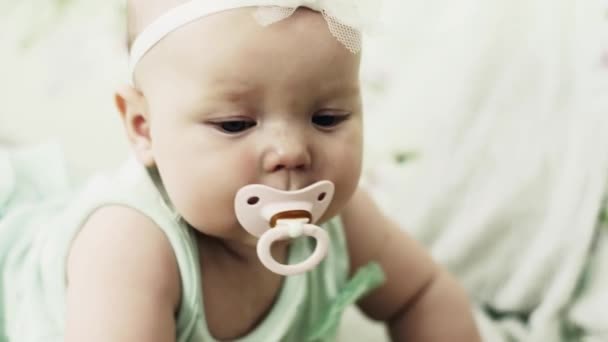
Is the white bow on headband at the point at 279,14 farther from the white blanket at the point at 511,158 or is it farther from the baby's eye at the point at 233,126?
the white blanket at the point at 511,158

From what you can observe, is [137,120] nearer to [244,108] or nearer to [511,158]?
[244,108]

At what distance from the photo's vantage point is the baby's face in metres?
0.59

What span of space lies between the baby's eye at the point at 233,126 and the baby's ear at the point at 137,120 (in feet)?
0.29

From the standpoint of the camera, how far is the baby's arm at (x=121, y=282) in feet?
2.05

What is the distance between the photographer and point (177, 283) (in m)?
0.68

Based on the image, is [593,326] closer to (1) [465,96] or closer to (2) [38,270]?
(1) [465,96]

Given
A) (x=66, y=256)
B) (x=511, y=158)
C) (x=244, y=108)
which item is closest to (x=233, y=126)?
(x=244, y=108)

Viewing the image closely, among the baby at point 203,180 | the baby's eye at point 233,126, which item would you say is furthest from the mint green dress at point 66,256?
the baby's eye at point 233,126

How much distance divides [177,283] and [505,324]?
1.53 feet

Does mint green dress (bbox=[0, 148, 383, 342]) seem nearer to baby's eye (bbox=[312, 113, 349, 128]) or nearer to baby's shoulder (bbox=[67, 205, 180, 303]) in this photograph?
baby's shoulder (bbox=[67, 205, 180, 303])

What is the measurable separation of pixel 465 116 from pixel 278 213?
502 mm

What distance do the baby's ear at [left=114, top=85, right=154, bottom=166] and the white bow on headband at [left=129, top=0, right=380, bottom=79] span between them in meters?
0.05

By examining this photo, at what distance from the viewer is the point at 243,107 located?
0.60 meters

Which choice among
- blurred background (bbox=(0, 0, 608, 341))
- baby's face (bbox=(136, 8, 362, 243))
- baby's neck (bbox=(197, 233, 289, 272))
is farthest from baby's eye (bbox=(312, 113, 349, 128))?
blurred background (bbox=(0, 0, 608, 341))
